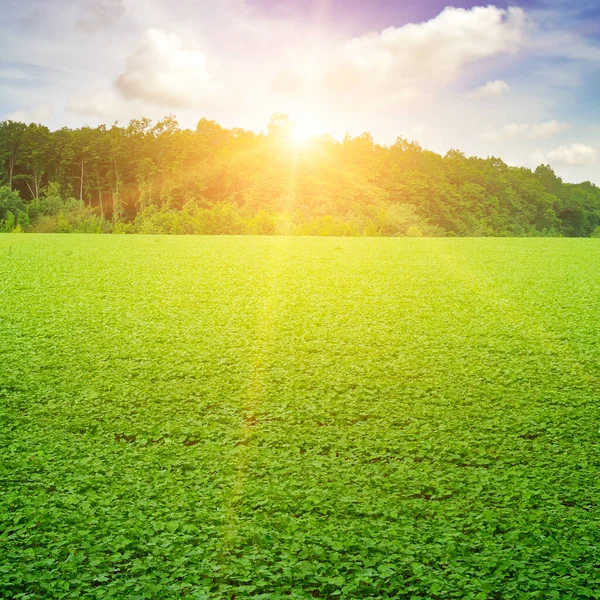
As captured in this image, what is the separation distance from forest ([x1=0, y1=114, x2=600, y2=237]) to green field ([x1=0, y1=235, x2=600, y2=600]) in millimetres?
23448

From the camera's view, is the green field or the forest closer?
the green field

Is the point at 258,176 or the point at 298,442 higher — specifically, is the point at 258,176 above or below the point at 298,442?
above

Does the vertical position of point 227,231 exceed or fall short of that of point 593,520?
it exceeds it

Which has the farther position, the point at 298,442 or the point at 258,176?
the point at 258,176

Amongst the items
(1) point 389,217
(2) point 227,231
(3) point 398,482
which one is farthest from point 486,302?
(1) point 389,217

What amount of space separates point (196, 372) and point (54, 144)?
35355 millimetres

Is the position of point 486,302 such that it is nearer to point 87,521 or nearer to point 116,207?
point 87,521

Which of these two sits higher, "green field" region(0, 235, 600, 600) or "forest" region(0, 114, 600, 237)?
"forest" region(0, 114, 600, 237)

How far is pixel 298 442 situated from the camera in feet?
14.4

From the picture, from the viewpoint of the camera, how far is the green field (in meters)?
2.98

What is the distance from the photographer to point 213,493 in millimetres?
3699

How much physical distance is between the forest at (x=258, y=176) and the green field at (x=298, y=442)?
2345 cm

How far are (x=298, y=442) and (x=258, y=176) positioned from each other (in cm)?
3021

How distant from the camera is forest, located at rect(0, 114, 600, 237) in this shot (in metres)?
33.2
